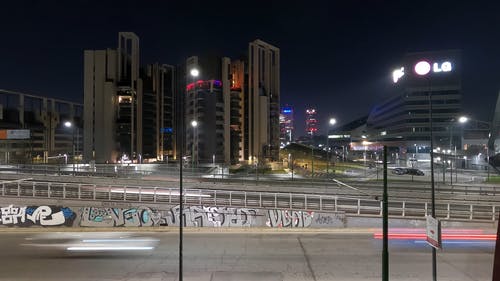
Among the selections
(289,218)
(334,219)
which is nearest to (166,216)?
(289,218)

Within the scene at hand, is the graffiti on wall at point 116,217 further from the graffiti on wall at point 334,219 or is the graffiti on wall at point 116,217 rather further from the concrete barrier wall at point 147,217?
the graffiti on wall at point 334,219

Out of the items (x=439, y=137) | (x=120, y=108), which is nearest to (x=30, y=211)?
(x=120, y=108)

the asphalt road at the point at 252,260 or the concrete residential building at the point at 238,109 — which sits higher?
the concrete residential building at the point at 238,109

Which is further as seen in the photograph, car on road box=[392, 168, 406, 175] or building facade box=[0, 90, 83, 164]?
building facade box=[0, 90, 83, 164]

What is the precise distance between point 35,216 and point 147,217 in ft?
23.7

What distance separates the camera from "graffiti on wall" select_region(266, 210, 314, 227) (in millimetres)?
24922

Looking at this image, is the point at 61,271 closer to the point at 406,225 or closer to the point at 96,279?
the point at 96,279

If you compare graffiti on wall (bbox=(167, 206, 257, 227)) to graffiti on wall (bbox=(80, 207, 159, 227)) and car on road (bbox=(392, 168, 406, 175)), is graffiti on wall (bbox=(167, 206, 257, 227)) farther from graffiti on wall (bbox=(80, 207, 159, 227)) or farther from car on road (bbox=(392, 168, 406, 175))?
car on road (bbox=(392, 168, 406, 175))

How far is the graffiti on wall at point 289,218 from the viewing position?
981 inches

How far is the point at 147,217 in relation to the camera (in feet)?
83.6

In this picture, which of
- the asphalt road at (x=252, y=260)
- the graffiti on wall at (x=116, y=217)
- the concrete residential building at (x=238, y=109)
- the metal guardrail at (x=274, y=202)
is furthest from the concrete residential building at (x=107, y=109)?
the asphalt road at (x=252, y=260)

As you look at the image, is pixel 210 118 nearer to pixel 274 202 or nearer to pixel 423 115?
pixel 423 115

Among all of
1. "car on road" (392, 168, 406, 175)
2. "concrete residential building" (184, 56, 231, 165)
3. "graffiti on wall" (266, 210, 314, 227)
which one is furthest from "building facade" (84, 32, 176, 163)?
"graffiti on wall" (266, 210, 314, 227)

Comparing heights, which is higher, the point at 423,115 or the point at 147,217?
the point at 423,115
